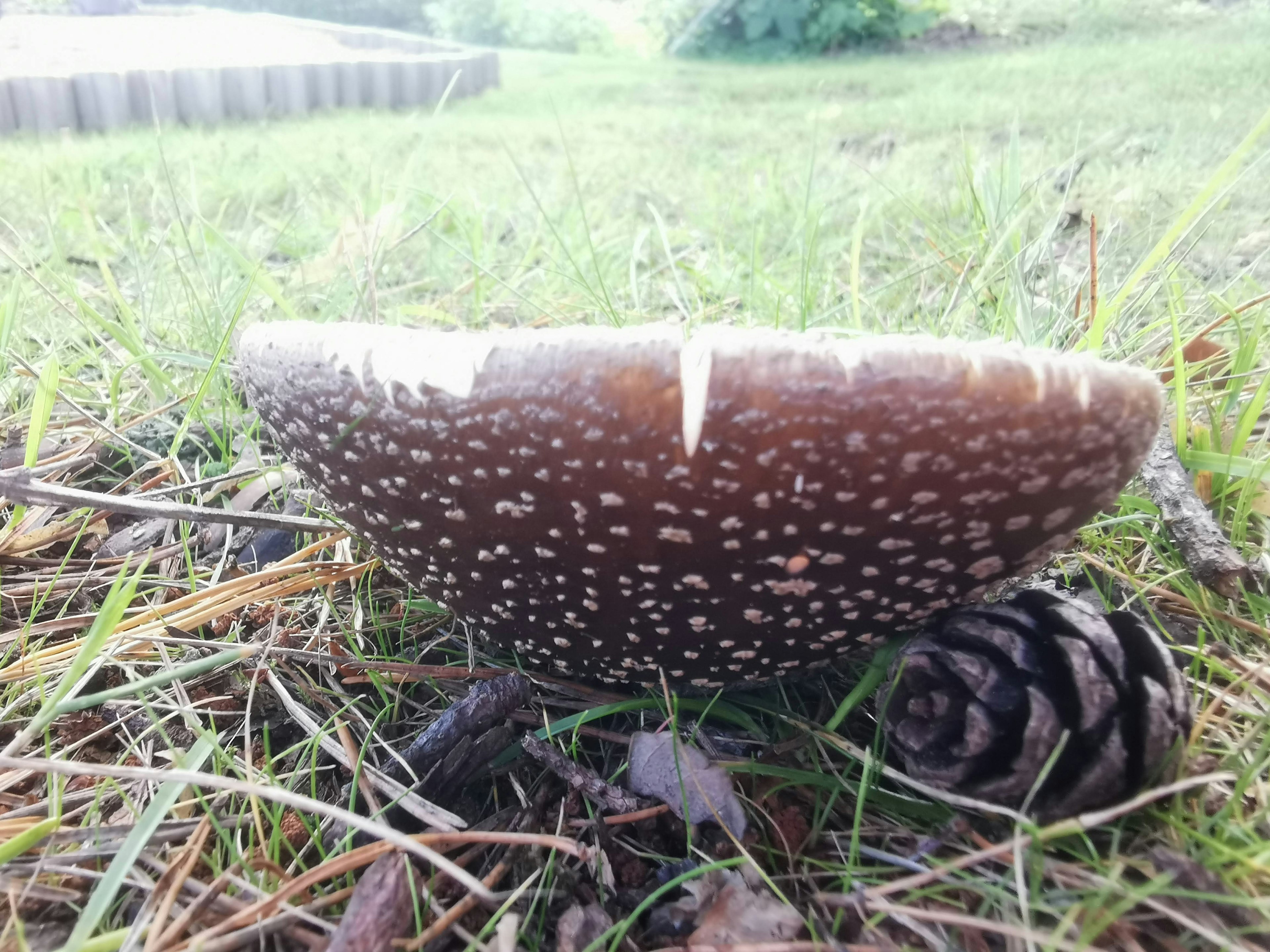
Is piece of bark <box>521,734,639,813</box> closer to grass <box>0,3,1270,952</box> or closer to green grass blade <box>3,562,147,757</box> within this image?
grass <box>0,3,1270,952</box>

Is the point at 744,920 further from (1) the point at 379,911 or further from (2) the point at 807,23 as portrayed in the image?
(2) the point at 807,23

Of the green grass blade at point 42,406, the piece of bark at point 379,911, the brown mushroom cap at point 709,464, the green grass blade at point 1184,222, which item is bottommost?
the piece of bark at point 379,911

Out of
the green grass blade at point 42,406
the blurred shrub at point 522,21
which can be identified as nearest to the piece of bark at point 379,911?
the green grass blade at point 42,406

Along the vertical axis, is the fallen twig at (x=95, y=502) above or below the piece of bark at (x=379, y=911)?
above

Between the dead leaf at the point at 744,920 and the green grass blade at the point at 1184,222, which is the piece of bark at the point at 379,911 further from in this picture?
the green grass blade at the point at 1184,222

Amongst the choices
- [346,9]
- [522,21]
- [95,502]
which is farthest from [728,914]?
[346,9]

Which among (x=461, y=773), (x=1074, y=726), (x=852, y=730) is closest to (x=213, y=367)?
(x=461, y=773)
